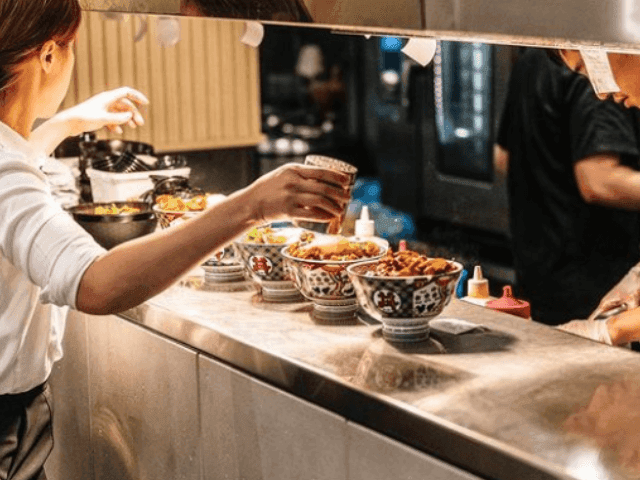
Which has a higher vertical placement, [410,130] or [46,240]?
[46,240]

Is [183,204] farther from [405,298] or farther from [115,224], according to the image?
[405,298]

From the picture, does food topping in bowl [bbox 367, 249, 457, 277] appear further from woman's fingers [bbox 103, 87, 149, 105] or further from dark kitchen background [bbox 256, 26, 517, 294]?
dark kitchen background [bbox 256, 26, 517, 294]

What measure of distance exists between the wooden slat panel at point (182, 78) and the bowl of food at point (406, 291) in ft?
8.29

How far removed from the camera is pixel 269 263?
2793 mm

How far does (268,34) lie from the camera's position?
11523mm

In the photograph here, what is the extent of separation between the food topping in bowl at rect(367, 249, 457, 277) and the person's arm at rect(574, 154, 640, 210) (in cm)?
151

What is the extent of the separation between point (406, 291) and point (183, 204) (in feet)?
3.74

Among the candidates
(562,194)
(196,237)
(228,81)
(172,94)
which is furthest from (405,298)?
(228,81)

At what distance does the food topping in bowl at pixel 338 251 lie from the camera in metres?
2.57

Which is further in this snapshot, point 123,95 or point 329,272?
point 123,95

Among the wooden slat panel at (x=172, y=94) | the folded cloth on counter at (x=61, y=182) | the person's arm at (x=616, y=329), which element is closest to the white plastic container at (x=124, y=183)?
the folded cloth on counter at (x=61, y=182)

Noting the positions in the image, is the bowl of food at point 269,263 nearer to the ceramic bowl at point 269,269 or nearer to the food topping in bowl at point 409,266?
the ceramic bowl at point 269,269

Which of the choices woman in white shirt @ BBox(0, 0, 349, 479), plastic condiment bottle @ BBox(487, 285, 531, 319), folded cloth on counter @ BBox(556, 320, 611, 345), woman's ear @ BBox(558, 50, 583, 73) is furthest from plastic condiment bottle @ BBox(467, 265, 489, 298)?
woman in white shirt @ BBox(0, 0, 349, 479)

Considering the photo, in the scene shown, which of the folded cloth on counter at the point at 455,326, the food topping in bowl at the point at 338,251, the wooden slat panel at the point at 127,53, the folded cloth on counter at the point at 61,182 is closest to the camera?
the folded cloth on counter at the point at 455,326
